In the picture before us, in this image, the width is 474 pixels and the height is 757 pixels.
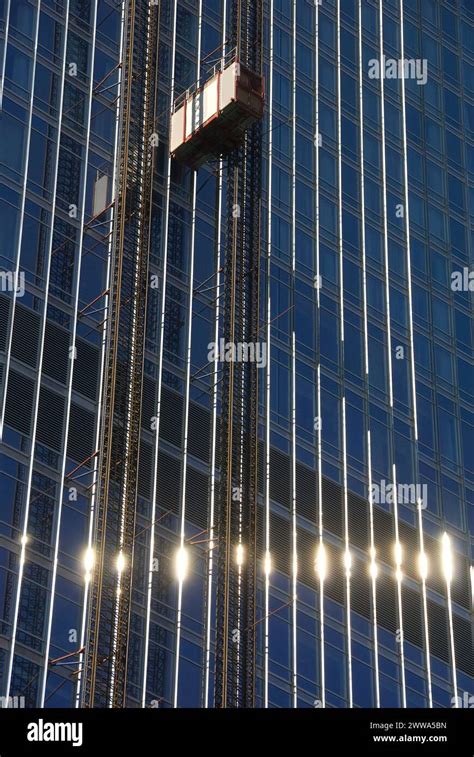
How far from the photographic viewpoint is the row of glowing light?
2559 inches

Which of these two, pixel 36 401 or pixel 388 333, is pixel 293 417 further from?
pixel 36 401

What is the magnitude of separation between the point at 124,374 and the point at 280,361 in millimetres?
11414

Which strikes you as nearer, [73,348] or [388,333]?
[73,348]

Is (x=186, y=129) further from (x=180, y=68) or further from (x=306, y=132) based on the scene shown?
(x=306, y=132)

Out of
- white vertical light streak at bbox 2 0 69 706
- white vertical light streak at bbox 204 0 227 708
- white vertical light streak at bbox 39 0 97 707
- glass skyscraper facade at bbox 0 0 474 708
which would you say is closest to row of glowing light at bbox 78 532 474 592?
glass skyscraper facade at bbox 0 0 474 708

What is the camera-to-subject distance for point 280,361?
256ft

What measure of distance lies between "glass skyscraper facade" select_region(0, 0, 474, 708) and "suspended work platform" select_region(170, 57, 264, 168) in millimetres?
1261

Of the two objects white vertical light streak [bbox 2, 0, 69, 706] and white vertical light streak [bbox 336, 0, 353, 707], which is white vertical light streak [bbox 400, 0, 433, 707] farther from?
white vertical light streak [bbox 2, 0, 69, 706]

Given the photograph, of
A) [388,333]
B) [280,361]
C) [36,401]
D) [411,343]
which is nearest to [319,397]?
[280,361]

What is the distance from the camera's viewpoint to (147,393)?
70.4 metres
